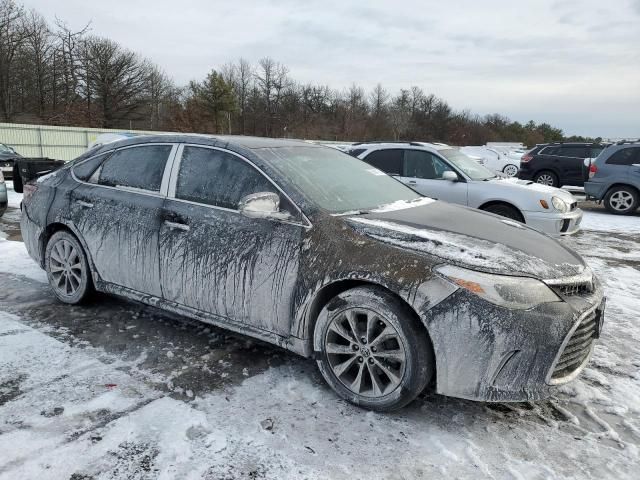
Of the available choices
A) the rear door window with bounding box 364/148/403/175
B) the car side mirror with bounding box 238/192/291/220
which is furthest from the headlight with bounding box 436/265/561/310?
the rear door window with bounding box 364/148/403/175

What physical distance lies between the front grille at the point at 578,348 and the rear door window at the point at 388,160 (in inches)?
229

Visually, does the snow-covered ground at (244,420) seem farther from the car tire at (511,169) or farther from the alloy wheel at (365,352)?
the car tire at (511,169)

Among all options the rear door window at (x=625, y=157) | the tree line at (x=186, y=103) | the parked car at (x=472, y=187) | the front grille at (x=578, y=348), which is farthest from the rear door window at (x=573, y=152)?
the tree line at (x=186, y=103)

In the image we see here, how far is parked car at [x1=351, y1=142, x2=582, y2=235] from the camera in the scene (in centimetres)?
764

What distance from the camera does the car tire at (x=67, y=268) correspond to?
444cm

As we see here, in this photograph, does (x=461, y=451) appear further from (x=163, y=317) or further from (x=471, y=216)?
(x=163, y=317)

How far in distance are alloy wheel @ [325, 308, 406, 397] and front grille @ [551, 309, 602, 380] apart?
85 centimetres

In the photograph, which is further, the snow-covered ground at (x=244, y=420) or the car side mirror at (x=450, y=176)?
the car side mirror at (x=450, y=176)

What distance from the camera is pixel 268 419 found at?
2904 millimetres

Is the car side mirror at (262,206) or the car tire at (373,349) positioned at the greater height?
the car side mirror at (262,206)

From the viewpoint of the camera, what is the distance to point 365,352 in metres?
2.99

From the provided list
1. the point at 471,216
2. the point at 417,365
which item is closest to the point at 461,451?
the point at 417,365

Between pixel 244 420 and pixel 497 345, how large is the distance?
1.45m

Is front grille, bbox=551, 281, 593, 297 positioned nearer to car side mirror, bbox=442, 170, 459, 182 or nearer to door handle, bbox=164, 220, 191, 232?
door handle, bbox=164, 220, 191, 232
